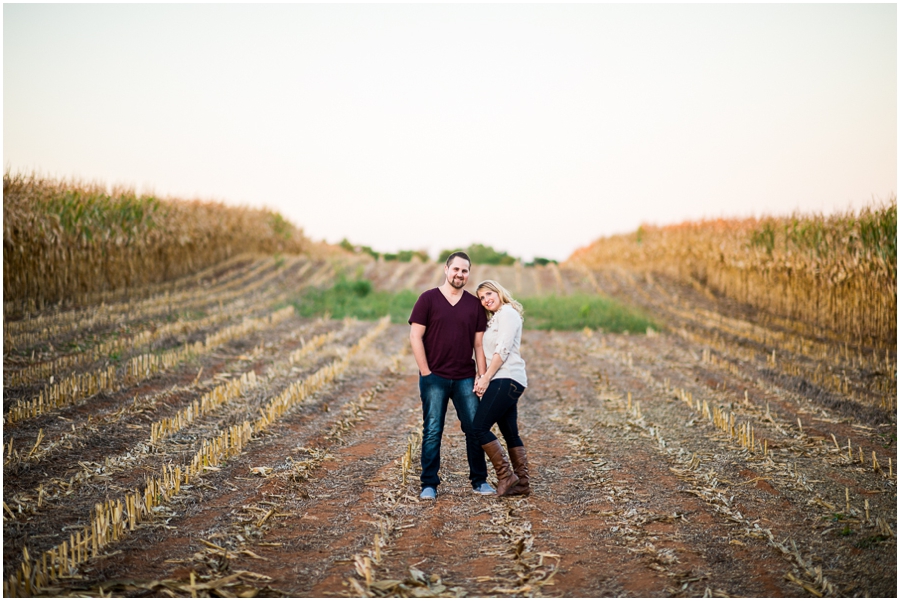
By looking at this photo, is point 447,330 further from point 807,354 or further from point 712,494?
point 807,354

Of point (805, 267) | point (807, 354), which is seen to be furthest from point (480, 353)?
point (805, 267)

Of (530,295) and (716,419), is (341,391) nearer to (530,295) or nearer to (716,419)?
(716,419)

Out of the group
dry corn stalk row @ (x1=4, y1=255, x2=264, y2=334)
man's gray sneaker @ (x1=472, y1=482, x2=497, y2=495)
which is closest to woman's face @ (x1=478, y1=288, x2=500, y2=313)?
man's gray sneaker @ (x1=472, y1=482, x2=497, y2=495)

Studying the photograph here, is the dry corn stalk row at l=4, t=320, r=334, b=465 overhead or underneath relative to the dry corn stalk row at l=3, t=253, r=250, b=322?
underneath

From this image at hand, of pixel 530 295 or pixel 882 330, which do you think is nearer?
pixel 882 330

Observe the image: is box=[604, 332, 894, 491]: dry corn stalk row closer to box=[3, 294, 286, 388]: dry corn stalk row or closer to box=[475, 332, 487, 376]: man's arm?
box=[475, 332, 487, 376]: man's arm

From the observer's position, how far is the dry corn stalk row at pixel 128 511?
391cm

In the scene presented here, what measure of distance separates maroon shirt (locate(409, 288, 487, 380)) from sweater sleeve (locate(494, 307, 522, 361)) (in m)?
0.24

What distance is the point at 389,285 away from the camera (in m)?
24.8

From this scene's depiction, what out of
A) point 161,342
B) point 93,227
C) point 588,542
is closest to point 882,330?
point 588,542

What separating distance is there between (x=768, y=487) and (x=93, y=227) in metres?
18.4

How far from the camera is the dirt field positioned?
4.16m

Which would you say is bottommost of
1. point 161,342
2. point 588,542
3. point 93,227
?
point 588,542

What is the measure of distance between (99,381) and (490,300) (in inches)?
258
